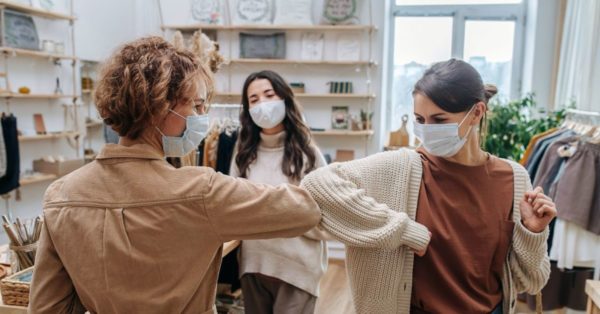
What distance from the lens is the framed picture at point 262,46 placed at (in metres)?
4.84

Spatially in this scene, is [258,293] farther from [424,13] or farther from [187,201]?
[424,13]

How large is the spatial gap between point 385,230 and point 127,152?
672mm

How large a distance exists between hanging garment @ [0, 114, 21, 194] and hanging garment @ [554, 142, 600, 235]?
12.6 feet

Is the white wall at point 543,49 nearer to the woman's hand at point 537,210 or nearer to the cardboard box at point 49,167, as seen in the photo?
the woman's hand at point 537,210

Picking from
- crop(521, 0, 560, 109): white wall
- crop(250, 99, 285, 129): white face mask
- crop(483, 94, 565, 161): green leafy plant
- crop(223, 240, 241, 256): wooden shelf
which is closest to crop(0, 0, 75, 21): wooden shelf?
crop(250, 99, 285, 129): white face mask

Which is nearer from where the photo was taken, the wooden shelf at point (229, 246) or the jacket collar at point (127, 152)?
the jacket collar at point (127, 152)

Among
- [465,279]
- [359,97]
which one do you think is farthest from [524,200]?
[359,97]

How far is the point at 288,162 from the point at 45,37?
125 inches

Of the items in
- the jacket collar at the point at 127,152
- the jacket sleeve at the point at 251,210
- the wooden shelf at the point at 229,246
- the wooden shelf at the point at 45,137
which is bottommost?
the wooden shelf at the point at 229,246

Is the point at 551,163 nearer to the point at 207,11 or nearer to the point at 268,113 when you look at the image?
the point at 268,113

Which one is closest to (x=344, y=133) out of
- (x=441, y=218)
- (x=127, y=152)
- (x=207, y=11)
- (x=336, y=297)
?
(x=336, y=297)

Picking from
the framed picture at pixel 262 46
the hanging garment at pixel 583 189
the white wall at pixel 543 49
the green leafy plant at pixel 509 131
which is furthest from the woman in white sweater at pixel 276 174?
the white wall at pixel 543 49

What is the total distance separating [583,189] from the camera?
107 inches

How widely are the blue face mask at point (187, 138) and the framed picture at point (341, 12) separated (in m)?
3.77
